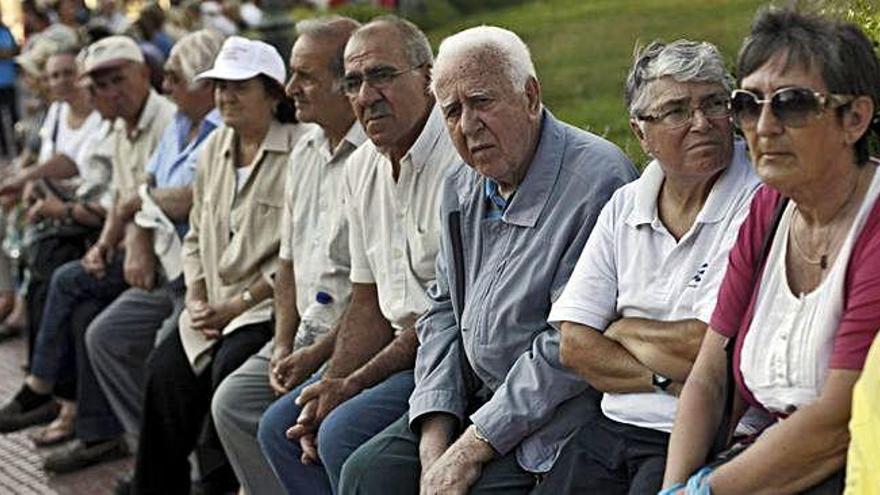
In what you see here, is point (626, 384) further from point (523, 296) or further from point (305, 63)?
point (305, 63)

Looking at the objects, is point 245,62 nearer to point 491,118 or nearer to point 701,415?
point 491,118

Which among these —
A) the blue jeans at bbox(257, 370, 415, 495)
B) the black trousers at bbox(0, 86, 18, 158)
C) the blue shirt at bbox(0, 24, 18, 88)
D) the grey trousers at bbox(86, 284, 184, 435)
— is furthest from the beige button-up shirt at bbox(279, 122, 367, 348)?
the black trousers at bbox(0, 86, 18, 158)

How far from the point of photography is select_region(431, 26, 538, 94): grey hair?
4.43 metres

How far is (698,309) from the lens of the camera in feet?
12.5

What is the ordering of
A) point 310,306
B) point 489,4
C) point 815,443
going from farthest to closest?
point 489,4 < point 310,306 < point 815,443

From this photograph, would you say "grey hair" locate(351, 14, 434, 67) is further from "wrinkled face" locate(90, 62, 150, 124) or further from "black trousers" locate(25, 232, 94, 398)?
"black trousers" locate(25, 232, 94, 398)

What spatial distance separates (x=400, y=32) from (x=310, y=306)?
3.78 ft

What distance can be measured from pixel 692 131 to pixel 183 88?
382 centimetres

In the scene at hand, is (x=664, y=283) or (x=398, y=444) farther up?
(x=664, y=283)

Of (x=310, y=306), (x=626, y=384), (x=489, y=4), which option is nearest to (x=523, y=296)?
(x=626, y=384)

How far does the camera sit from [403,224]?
5.22 meters

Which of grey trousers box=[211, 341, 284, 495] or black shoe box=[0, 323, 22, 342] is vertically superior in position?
grey trousers box=[211, 341, 284, 495]

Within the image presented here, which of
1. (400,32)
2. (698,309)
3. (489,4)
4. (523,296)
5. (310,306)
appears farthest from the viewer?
(489,4)

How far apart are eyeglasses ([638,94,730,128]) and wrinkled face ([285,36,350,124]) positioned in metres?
2.10
